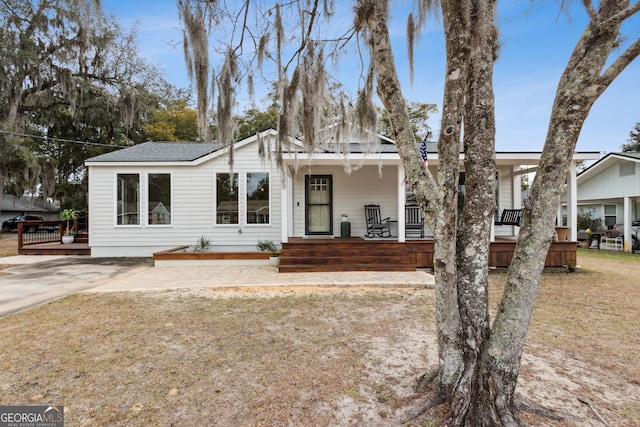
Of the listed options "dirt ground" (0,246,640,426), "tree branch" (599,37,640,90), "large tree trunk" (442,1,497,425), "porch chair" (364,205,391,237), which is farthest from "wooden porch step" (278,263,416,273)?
"tree branch" (599,37,640,90)

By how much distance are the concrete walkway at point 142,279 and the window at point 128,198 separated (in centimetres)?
170

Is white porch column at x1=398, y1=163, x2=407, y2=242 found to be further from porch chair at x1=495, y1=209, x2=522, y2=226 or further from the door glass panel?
porch chair at x1=495, y1=209, x2=522, y2=226

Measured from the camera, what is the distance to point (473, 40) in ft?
6.77

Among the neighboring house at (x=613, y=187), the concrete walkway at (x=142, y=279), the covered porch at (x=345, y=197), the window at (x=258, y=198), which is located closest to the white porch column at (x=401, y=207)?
the concrete walkway at (x=142, y=279)

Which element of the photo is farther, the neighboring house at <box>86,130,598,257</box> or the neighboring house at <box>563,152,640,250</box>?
the neighboring house at <box>563,152,640,250</box>

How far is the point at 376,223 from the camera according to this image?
8562 millimetres

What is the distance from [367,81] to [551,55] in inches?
141

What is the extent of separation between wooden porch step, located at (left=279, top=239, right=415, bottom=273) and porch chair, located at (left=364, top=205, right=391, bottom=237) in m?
0.88

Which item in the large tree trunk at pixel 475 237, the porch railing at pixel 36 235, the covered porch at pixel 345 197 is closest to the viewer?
the large tree trunk at pixel 475 237

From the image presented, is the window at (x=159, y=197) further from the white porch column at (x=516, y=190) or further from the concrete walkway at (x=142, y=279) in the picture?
the white porch column at (x=516, y=190)

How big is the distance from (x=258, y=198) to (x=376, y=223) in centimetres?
350

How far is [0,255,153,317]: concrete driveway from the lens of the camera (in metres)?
5.09

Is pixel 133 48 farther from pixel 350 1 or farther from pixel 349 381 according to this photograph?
pixel 349 381

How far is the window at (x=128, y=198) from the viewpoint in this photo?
31.6ft
